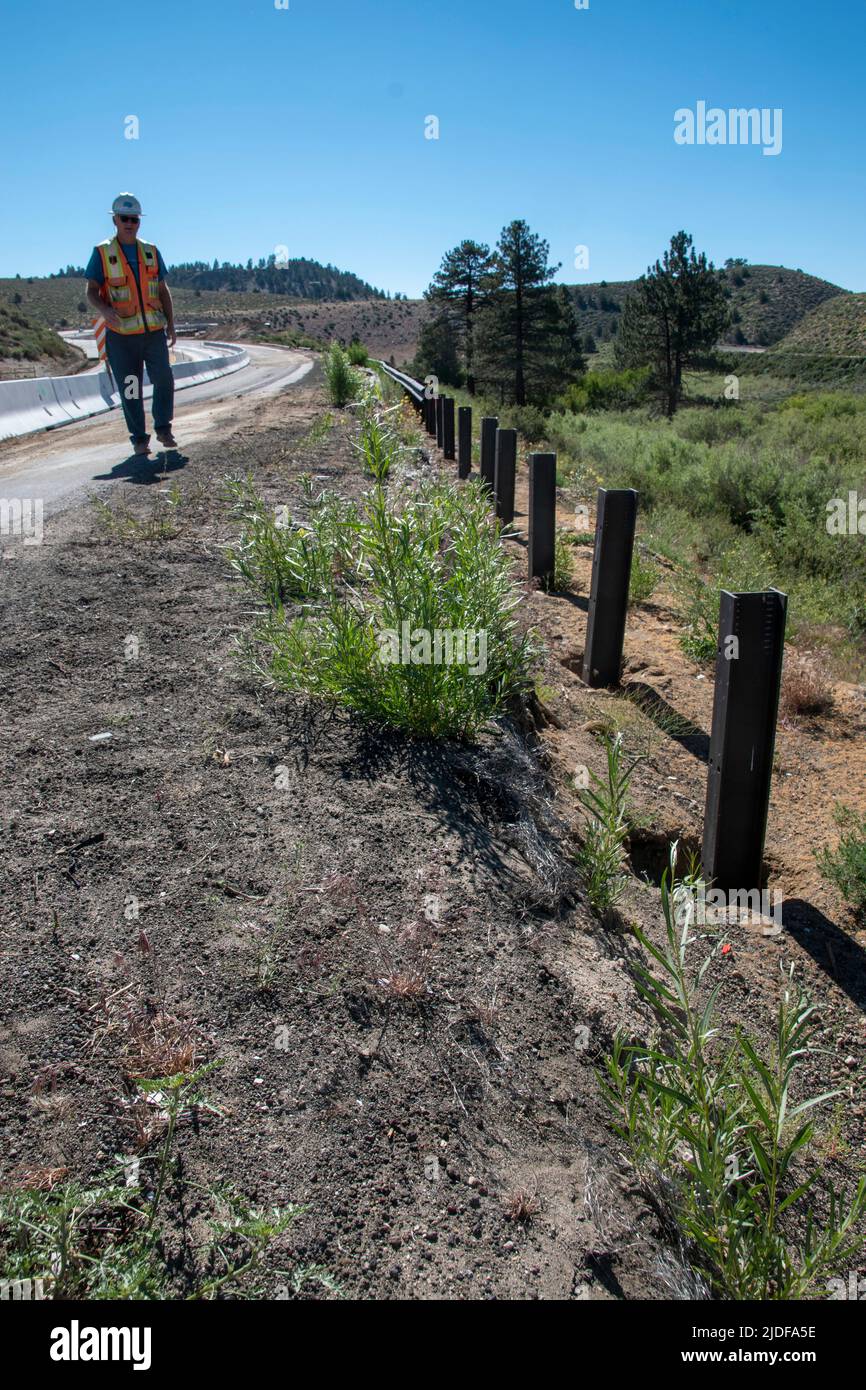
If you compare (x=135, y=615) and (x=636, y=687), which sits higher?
(x=135, y=615)

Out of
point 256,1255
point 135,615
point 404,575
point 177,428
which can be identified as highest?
point 177,428

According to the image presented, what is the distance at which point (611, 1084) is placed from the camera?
6.77 feet

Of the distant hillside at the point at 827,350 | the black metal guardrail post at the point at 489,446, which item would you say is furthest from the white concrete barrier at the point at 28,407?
the distant hillside at the point at 827,350

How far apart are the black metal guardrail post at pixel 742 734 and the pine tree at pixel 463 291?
4478 centimetres

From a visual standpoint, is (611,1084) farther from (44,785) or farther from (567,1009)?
(44,785)

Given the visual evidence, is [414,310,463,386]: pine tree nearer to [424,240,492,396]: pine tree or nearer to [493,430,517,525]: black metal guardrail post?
[424,240,492,396]: pine tree

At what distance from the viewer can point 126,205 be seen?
23.9ft

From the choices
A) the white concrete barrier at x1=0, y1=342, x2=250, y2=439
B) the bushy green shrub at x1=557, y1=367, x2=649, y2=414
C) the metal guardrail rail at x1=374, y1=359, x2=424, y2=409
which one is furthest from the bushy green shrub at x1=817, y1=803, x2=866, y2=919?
the bushy green shrub at x1=557, y1=367, x2=649, y2=414

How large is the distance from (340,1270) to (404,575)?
228cm

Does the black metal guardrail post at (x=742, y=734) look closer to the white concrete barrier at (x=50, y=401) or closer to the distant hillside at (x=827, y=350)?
the white concrete barrier at (x=50, y=401)

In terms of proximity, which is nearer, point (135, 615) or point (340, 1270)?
point (340, 1270)

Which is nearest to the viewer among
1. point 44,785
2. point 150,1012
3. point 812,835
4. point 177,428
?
point 150,1012

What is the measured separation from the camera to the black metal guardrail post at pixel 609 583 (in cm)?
454
